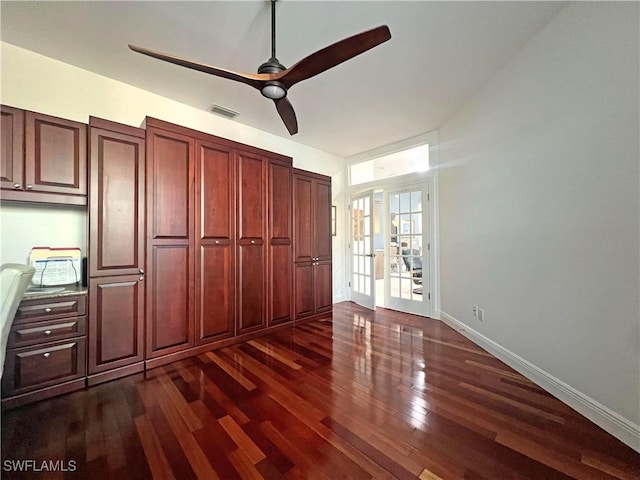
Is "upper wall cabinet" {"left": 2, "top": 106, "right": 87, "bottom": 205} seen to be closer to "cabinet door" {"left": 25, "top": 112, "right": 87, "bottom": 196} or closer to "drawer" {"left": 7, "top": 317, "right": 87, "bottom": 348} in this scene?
"cabinet door" {"left": 25, "top": 112, "right": 87, "bottom": 196}

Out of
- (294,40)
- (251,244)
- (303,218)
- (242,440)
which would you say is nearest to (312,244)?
(303,218)

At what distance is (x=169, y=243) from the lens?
2504mm

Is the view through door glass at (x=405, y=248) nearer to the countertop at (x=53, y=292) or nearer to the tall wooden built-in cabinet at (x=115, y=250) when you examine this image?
the tall wooden built-in cabinet at (x=115, y=250)

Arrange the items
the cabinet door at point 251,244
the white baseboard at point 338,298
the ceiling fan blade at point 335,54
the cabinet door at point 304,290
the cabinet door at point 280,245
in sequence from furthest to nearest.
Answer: the white baseboard at point 338,298, the cabinet door at point 304,290, the cabinet door at point 280,245, the cabinet door at point 251,244, the ceiling fan blade at point 335,54

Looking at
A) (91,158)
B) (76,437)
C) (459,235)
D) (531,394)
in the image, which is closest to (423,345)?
(531,394)

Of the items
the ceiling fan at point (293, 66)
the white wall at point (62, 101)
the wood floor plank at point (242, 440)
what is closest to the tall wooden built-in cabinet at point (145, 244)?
the white wall at point (62, 101)

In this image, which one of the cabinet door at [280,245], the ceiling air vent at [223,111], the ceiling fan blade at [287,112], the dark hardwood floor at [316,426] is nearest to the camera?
the dark hardwood floor at [316,426]

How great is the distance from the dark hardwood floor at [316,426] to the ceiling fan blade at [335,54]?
7.19 ft

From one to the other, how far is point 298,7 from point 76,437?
3.05 metres

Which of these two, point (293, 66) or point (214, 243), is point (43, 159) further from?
point (293, 66)

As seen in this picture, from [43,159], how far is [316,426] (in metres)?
2.75

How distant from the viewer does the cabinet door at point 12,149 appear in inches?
74.2

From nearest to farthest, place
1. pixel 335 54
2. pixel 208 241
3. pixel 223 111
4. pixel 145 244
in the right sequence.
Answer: pixel 335 54
pixel 145 244
pixel 208 241
pixel 223 111

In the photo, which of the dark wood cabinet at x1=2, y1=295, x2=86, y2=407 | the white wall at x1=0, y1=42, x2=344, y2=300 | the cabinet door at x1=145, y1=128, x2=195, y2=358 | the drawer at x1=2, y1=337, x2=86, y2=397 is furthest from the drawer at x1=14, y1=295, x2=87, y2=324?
the white wall at x1=0, y1=42, x2=344, y2=300
